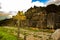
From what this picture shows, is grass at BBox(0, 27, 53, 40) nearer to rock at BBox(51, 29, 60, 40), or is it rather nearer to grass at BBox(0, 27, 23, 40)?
grass at BBox(0, 27, 23, 40)

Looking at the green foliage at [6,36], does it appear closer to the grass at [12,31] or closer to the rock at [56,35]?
the grass at [12,31]

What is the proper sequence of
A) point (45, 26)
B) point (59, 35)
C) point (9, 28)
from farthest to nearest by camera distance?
point (9, 28) < point (45, 26) < point (59, 35)

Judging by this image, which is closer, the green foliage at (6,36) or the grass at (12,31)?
the grass at (12,31)

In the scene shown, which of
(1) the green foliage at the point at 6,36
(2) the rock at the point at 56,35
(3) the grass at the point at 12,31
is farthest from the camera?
(1) the green foliage at the point at 6,36

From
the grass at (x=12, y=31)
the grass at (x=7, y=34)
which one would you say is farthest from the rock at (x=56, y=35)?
the grass at (x=7, y=34)

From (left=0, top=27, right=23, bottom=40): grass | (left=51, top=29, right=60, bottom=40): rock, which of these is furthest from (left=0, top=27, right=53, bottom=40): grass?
(left=51, top=29, right=60, bottom=40): rock

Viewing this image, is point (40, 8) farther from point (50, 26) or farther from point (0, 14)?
point (0, 14)

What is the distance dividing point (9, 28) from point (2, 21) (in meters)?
1.01

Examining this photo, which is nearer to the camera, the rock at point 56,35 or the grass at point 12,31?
the rock at point 56,35

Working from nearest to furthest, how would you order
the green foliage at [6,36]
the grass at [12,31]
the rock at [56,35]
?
the rock at [56,35]
the grass at [12,31]
the green foliage at [6,36]

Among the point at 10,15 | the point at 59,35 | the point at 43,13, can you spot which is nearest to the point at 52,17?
the point at 43,13

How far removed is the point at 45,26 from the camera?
48.0ft

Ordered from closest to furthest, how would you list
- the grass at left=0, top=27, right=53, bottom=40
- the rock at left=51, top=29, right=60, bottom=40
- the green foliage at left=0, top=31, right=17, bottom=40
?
the rock at left=51, top=29, right=60, bottom=40
the grass at left=0, top=27, right=53, bottom=40
the green foliage at left=0, top=31, right=17, bottom=40

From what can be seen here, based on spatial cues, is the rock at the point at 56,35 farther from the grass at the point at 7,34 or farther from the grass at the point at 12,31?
the grass at the point at 7,34
